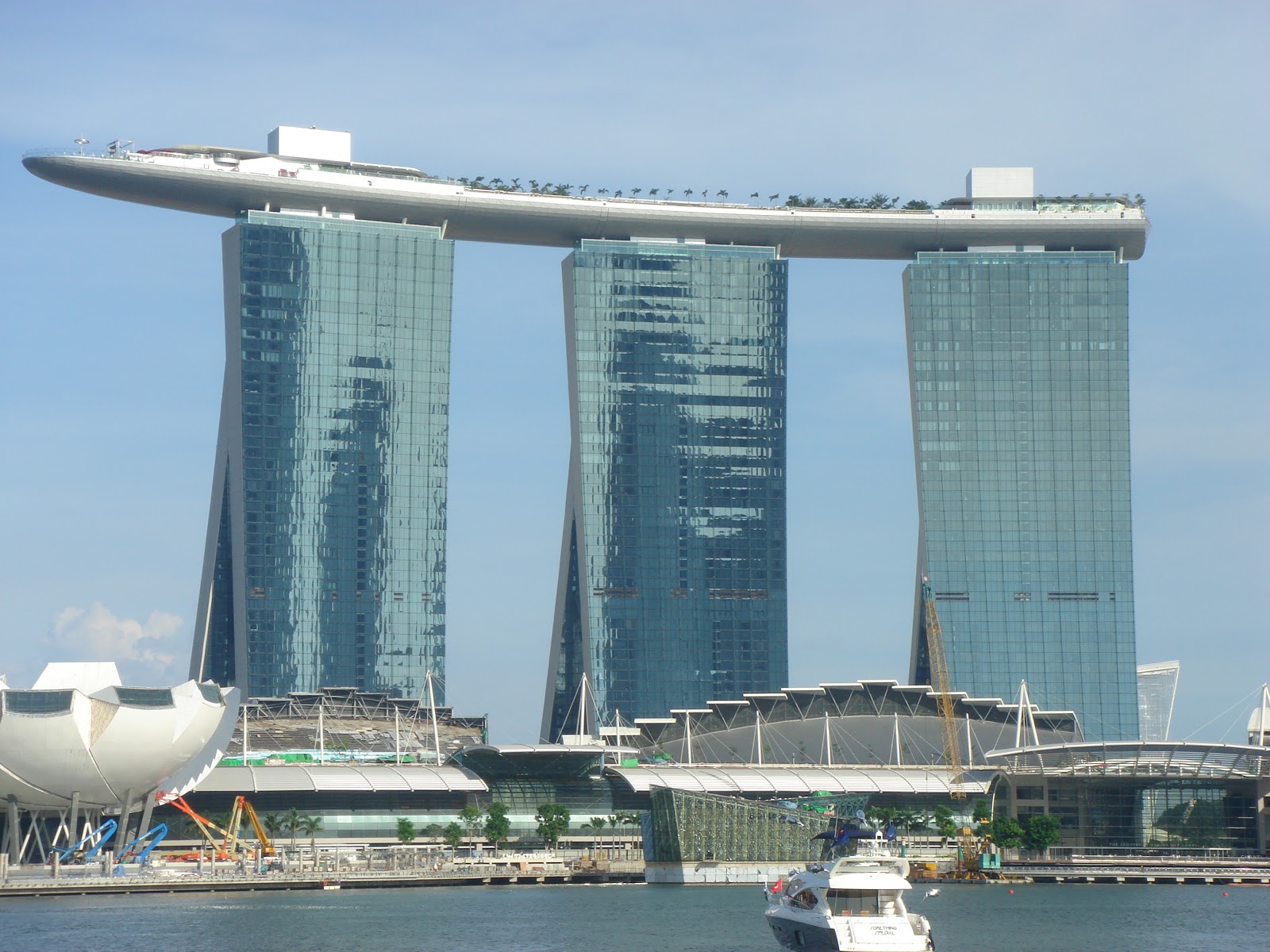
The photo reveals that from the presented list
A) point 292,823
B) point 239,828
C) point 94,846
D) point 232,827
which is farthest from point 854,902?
point 239,828

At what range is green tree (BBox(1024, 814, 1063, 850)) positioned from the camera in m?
196

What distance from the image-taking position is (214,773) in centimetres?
19862

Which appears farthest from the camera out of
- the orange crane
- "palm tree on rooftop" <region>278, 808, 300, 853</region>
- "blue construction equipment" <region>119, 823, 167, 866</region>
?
"palm tree on rooftop" <region>278, 808, 300, 853</region>

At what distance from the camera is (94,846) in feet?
575

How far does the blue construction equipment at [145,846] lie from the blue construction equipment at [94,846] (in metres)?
1.87

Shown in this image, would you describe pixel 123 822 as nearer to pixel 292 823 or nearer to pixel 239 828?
pixel 292 823

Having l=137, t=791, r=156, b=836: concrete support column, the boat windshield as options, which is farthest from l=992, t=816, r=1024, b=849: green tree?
the boat windshield

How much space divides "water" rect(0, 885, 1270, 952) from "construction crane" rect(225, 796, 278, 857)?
21364 mm

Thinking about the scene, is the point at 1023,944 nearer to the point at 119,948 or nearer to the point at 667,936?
the point at 667,936

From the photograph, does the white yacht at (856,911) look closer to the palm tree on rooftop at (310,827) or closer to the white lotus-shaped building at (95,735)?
the white lotus-shaped building at (95,735)

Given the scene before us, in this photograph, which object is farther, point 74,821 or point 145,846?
point 145,846

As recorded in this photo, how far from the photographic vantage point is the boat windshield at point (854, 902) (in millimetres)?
105500

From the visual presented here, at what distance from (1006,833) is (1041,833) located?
3.83 m

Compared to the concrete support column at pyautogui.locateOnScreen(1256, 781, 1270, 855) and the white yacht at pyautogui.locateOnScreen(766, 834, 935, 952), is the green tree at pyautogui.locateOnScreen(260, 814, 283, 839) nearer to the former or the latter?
the concrete support column at pyautogui.locateOnScreen(1256, 781, 1270, 855)
